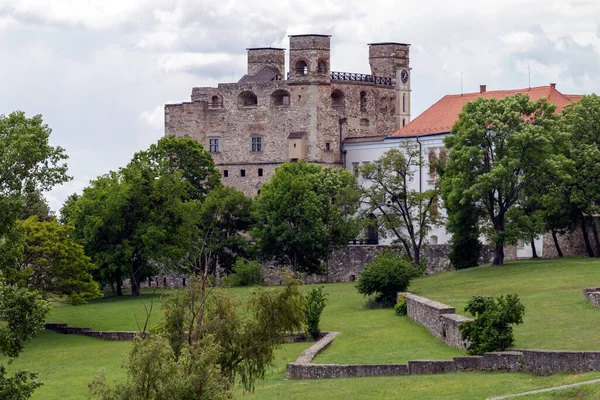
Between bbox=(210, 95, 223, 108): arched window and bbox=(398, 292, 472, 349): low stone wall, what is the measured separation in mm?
53712

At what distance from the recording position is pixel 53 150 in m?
45.7

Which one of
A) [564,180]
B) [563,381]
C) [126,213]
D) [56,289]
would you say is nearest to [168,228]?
[126,213]

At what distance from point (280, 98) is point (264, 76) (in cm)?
370

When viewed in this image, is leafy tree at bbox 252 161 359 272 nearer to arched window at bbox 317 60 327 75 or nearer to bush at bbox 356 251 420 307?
arched window at bbox 317 60 327 75

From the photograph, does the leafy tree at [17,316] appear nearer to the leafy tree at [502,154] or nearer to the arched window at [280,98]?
the leafy tree at [502,154]

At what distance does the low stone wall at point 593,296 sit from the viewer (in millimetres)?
45656

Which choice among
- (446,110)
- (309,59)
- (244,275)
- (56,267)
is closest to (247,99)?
(309,59)

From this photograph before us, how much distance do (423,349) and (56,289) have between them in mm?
25901

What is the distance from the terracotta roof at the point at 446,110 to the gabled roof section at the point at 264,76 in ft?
38.8

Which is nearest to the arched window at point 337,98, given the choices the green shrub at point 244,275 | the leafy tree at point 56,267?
the green shrub at point 244,275

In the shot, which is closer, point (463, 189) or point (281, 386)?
point (281, 386)

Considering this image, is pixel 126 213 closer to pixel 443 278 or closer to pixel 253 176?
pixel 443 278

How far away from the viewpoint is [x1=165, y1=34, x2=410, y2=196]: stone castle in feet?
335

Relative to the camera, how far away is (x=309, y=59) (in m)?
102
